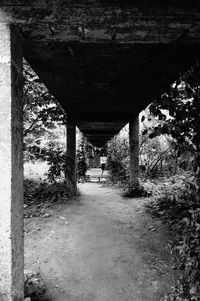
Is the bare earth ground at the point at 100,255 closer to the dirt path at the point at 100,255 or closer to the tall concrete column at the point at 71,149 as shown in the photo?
the dirt path at the point at 100,255

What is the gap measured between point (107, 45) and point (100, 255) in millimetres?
4003

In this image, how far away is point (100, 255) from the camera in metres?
4.74

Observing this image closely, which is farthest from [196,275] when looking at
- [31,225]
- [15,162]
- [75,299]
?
[31,225]

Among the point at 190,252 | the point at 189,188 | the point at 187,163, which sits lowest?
the point at 190,252

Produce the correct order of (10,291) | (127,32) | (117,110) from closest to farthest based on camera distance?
(10,291) < (127,32) < (117,110)

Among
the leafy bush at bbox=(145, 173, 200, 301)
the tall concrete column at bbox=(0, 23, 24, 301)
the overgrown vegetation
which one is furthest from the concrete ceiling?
the leafy bush at bbox=(145, 173, 200, 301)

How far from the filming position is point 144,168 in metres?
13.1

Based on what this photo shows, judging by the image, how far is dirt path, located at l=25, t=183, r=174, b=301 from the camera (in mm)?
3664

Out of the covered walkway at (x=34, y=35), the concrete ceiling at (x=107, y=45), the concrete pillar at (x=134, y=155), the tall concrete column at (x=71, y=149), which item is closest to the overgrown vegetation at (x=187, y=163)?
the concrete ceiling at (x=107, y=45)

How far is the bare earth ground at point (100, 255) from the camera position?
3.67 meters

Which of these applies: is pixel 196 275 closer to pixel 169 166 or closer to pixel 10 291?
pixel 10 291

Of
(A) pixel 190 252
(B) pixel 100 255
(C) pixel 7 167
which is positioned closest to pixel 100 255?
(B) pixel 100 255

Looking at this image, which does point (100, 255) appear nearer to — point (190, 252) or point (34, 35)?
point (190, 252)

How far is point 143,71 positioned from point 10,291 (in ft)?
14.1
